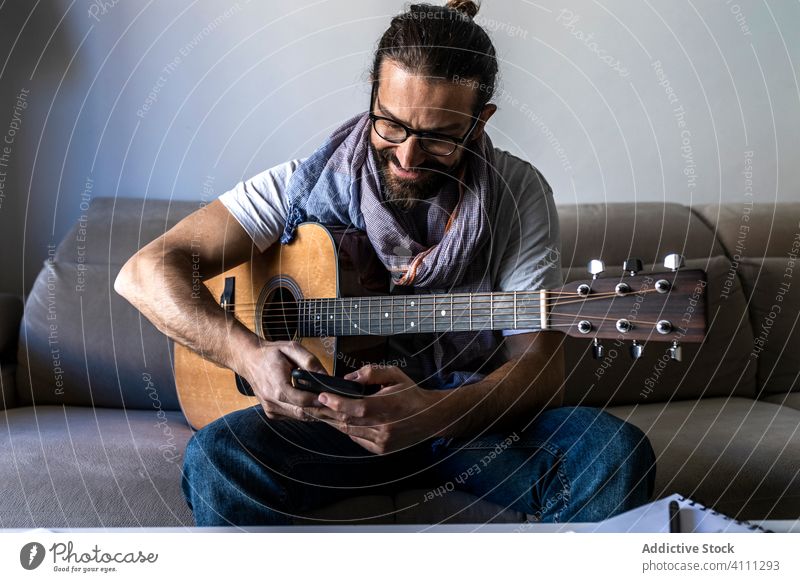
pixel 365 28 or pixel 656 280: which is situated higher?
pixel 365 28

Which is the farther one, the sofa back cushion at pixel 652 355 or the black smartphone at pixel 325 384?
the sofa back cushion at pixel 652 355

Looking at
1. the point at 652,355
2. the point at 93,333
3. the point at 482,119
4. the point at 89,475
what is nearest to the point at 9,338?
the point at 93,333

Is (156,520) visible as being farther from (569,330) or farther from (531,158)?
(531,158)

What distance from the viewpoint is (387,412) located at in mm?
805

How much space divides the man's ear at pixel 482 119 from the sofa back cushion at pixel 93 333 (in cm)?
49

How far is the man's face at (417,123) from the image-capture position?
850 millimetres

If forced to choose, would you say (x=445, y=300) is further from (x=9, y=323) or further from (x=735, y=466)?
(x=9, y=323)

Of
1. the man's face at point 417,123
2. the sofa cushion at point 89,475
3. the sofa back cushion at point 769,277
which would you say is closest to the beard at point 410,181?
the man's face at point 417,123

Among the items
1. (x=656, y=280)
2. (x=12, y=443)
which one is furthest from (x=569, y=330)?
(x=12, y=443)

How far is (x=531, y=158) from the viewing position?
1.09 meters

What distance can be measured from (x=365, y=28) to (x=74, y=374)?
0.69 m

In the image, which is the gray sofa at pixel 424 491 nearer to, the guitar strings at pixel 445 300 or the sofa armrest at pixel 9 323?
the sofa armrest at pixel 9 323

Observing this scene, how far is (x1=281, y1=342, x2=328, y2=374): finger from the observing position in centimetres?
81
